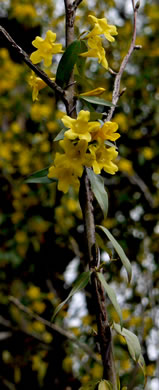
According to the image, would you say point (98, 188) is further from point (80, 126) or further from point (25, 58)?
point (25, 58)

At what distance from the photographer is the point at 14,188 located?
220 centimetres

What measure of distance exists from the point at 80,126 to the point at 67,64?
0.10 metres

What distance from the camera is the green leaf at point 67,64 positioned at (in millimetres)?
579

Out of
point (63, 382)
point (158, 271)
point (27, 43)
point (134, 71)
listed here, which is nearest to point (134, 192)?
point (158, 271)

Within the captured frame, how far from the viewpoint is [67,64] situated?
1.91 ft

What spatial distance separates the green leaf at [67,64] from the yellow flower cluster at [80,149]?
0.22ft

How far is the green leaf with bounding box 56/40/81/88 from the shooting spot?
58 cm

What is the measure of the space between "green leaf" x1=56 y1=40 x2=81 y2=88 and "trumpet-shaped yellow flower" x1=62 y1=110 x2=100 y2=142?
0.22 ft

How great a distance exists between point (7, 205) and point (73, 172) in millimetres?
1776

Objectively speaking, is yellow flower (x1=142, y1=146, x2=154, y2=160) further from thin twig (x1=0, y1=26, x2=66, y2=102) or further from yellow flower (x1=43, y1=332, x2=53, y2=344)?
thin twig (x1=0, y1=26, x2=66, y2=102)

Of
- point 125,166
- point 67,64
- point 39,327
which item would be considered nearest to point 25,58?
point 67,64

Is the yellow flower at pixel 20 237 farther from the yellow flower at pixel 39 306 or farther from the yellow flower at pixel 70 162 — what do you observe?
the yellow flower at pixel 70 162

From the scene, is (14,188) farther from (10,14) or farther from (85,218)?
(85,218)

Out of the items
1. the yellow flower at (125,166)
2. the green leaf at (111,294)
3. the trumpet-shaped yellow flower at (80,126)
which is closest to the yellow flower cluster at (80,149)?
the trumpet-shaped yellow flower at (80,126)
